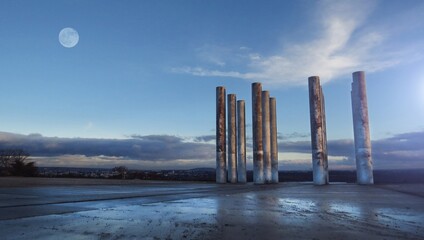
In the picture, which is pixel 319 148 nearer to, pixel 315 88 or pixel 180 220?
pixel 315 88

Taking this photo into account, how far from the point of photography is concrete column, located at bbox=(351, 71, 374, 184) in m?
27.8

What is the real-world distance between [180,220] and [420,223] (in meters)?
4.52

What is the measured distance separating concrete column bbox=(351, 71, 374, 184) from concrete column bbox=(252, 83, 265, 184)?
7.96 metres

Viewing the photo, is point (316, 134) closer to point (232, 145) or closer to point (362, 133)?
point (362, 133)

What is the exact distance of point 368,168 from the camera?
91.4 ft

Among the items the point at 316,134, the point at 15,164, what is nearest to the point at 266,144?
the point at 316,134

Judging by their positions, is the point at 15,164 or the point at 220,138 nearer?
Result: the point at 220,138

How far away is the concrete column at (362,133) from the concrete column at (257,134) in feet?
26.1

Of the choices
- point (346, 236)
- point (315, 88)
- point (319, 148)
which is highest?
point (315, 88)

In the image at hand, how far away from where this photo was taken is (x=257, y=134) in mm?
32781

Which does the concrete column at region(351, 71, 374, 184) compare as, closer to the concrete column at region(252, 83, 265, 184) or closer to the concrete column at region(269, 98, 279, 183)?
the concrete column at region(252, 83, 265, 184)

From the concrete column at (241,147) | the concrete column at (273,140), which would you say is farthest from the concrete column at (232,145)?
the concrete column at (273,140)

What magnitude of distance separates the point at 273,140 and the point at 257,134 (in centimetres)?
409

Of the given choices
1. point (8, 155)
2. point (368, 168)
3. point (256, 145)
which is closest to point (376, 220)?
point (368, 168)
